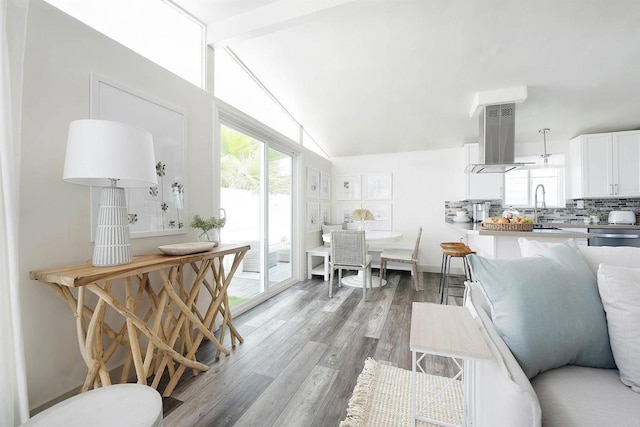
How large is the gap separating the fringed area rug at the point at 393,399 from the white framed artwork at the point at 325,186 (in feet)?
11.0

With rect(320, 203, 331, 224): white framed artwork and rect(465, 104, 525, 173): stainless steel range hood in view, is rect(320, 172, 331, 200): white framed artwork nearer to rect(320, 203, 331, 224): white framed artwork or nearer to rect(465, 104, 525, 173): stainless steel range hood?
rect(320, 203, 331, 224): white framed artwork

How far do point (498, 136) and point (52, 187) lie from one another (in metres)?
3.96

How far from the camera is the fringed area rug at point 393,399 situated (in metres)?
1.33

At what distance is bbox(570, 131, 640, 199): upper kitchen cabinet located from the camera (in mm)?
3568

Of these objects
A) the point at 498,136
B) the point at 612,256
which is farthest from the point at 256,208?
the point at 498,136

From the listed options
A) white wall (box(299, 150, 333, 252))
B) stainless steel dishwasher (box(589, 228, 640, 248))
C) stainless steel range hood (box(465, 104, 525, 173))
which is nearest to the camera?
stainless steel range hood (box(465, 104, 525, 173))

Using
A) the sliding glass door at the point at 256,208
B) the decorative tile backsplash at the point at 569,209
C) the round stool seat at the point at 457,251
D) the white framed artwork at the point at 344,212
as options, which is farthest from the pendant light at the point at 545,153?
the sliding glass door at the point at 256,208

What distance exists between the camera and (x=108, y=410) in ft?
2.76

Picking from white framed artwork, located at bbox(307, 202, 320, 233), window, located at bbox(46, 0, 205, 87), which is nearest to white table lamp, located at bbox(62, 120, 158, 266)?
window, located at bbox(46, 0, 205, 87)

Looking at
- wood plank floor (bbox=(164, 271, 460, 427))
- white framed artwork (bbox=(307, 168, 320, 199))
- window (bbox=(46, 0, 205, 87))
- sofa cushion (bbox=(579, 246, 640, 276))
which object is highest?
window (bbox=(46, 0, 205, 87))

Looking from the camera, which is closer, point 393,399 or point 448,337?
point 448,337

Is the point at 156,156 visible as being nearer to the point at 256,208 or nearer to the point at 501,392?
the point at 256,208

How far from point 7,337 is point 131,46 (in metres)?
1.75

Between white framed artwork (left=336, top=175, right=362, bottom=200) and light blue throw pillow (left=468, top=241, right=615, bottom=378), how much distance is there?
4.03 metres
